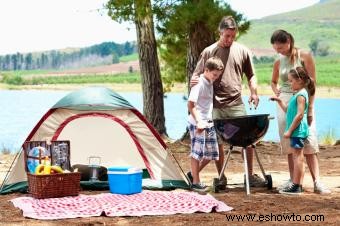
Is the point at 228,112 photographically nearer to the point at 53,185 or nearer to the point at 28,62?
the point at 53,185

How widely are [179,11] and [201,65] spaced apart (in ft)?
14.4

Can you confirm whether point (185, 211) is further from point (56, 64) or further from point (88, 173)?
point (56, 64)

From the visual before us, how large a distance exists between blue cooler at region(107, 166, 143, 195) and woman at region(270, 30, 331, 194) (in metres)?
1.42

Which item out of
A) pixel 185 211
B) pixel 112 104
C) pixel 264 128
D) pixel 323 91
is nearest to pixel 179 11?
pixel 112 104

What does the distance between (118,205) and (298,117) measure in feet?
6.20

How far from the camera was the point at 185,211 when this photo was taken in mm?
5844

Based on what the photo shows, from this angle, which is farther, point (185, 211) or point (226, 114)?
point (226, 114)

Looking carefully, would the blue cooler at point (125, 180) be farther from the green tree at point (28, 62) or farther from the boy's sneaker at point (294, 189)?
the green tree at point (28, 62)

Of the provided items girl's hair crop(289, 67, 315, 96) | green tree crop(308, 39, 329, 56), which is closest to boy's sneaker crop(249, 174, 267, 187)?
girl's hair crop(289, 67, 315, 96)

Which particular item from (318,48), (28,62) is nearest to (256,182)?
(28,62)

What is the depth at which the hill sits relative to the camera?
322ft

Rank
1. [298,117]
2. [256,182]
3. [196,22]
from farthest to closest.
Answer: [196,22], [256,182], [298,117]

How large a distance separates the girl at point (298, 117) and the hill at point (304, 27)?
77076mm

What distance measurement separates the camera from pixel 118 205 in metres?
6.07
